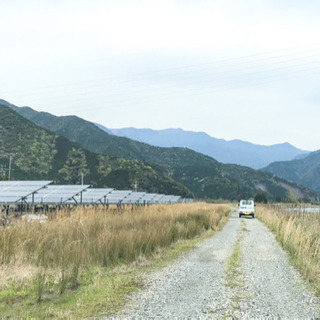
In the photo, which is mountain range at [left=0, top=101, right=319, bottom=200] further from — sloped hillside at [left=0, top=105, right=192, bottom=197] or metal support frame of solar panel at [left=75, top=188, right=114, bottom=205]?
metal support frame of solar panel at [left=75, top=188, right=114, bottom=205]

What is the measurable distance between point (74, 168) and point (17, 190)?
68.8 meters

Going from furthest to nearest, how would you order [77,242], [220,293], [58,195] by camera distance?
[58,195], [77,242], [220,293]

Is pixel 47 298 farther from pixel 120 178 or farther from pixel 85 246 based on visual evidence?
pixel 120 178

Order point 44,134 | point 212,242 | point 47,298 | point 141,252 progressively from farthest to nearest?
1. point 44,134
2. point 212,242
3. point 141,252
4. point 47,298

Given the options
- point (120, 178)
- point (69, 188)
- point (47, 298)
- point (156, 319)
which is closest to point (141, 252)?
point (47, 298)

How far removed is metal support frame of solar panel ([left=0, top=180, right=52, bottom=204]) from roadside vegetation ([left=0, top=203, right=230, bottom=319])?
1033 cm

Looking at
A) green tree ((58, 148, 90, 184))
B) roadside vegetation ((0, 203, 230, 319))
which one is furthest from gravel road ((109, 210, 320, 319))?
green tree ((58, 148, 90, 184))

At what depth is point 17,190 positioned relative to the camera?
22.5 metres

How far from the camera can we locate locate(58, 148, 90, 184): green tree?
3401 inches

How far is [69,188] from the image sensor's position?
29.3 metres

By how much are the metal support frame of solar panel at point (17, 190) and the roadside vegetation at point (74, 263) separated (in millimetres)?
10332

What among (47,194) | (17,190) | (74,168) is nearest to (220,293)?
(17,190)

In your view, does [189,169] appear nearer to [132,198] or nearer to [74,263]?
[132,198]

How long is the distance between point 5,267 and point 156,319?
3386 millimetres
